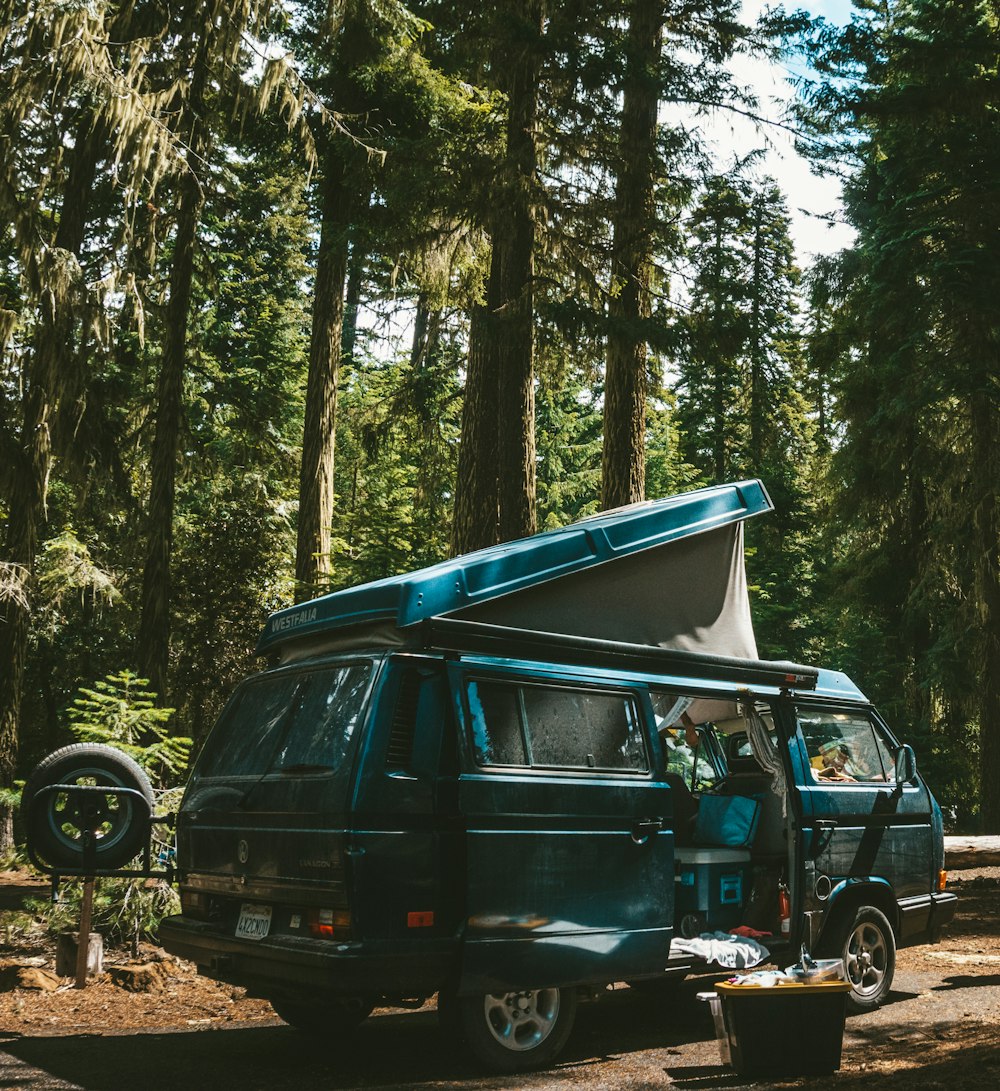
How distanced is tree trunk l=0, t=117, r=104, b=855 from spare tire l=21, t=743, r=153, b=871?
5709mm

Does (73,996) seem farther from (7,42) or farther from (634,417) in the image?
(634,417)

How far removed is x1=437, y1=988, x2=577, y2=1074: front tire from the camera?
6031 millimetres

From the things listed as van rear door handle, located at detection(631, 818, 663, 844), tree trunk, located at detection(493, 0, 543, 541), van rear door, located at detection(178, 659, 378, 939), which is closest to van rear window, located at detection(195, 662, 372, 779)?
van rear door, located at detection(178, 659, 378, 939)

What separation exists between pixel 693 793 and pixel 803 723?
41.9 inches

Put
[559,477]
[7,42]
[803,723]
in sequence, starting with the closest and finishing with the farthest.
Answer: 1. [803,723]
2. [7,42]
3. [559,477]

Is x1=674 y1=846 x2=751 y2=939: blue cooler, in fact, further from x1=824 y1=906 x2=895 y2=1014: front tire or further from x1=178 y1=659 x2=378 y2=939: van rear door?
x1=178 y1=659 x2=378 y2=939: van rear door

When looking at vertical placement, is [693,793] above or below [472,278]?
below

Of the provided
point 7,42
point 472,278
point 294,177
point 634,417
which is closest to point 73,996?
point 7,42

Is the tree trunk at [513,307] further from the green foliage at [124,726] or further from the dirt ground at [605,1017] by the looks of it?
the dirt ground at [605,1017]

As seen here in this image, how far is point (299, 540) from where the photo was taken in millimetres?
18375

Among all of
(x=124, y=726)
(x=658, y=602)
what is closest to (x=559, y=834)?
(x=658, y=602)

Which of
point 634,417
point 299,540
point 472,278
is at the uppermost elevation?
point 472,278

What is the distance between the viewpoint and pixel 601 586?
730cm

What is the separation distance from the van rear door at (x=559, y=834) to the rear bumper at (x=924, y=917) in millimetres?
2230
